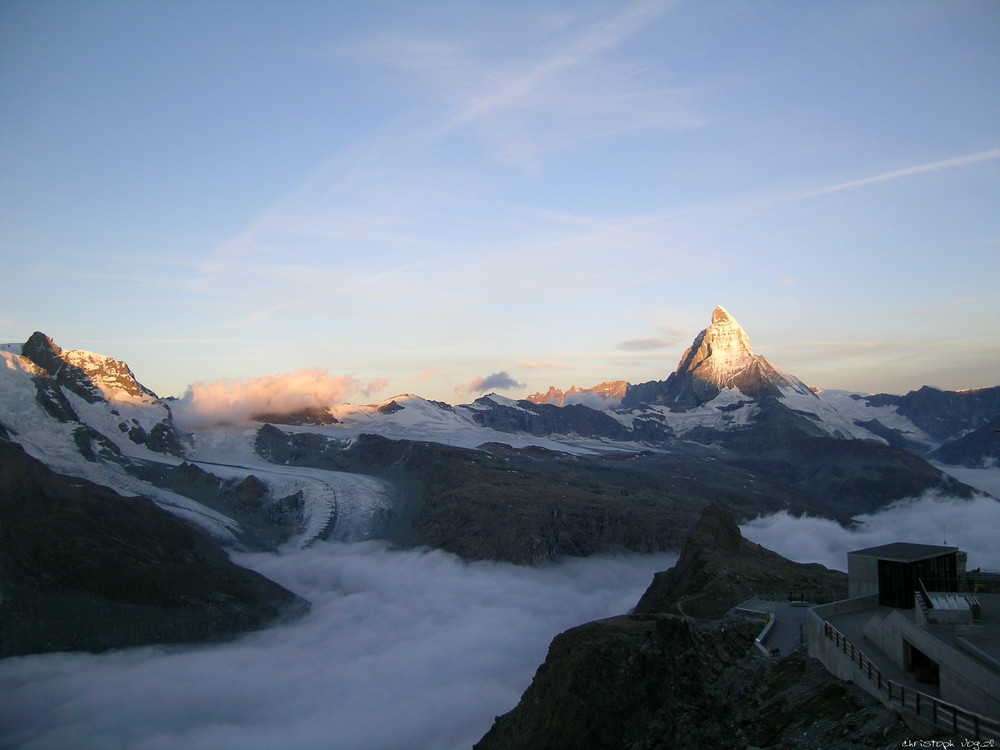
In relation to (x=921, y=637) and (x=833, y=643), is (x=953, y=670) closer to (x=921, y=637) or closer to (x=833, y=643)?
(x=921, y=637)

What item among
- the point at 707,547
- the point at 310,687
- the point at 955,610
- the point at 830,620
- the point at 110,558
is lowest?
the point at 310,687

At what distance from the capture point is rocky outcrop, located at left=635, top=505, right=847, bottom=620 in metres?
86.4

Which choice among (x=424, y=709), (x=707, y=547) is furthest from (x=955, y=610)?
(x=424, y=709)

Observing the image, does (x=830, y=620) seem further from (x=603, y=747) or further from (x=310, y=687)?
(x=310, y=687)

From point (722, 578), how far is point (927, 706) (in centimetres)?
6506

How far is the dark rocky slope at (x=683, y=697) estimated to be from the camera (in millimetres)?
36938

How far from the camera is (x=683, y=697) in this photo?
54094 mm

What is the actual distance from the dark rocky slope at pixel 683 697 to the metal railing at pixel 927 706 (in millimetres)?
857

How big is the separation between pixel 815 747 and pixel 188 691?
139669 mm

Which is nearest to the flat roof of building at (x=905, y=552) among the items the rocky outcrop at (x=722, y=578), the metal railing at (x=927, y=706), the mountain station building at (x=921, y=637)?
the mountain station building at (x=921, y=637)

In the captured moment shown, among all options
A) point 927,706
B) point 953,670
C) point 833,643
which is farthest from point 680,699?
point 953,670

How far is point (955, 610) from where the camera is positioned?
37.2m

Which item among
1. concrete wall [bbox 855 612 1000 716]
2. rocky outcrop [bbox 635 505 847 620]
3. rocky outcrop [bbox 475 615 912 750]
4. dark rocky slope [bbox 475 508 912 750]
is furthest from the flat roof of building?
rocky outcrop [bbox 635 505 847 620]

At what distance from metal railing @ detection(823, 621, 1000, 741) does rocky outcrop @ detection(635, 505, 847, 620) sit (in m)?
34.3
